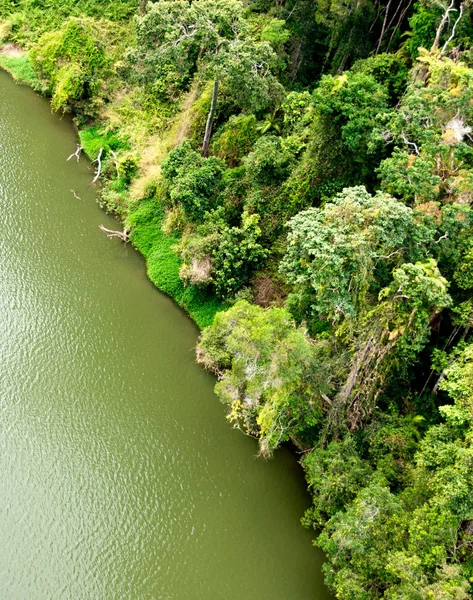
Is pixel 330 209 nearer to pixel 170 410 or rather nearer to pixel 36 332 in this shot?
pixel 170 410

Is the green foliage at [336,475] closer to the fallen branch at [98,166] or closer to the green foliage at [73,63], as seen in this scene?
the fallen branch at [98,166]

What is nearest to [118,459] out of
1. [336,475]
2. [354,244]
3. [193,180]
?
[336,475]

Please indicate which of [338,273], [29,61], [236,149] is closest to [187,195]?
[236,149]

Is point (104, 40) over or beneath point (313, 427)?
over

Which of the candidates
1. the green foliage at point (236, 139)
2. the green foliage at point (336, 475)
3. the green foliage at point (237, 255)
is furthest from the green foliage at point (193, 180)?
the green foliage at point (336, 475)

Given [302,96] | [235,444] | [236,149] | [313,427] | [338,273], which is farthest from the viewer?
[236,149]
